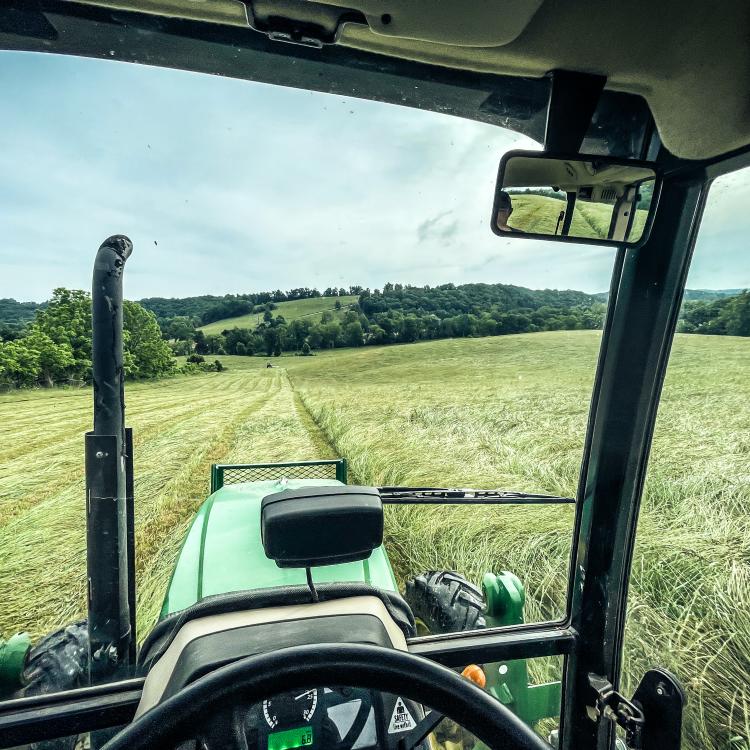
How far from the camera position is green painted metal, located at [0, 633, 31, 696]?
4.33 ft

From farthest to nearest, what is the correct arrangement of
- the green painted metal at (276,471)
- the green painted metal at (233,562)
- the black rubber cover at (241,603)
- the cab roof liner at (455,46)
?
1. the green painted metal at (276,471)
2. the green painted metal at (233,562)
3. the black rubber cover at (241,603)
4. the cab roof liner at (455,46)

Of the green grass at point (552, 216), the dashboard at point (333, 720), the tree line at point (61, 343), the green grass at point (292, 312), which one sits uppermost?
the green grass at point (552, 216)

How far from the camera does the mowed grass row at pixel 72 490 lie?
1320 mm

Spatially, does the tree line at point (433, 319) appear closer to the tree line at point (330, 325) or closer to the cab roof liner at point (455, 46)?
the tree line at point (330, 325)

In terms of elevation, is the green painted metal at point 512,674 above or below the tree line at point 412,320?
below

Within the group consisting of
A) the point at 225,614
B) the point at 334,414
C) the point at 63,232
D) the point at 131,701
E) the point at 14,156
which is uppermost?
the point at 14,156

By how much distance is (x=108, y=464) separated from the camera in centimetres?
121

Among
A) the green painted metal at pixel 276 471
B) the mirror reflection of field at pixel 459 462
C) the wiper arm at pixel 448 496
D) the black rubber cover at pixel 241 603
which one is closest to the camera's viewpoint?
the black rubber cover at pixel 241 603

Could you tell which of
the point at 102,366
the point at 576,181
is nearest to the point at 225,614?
the point at 102,366

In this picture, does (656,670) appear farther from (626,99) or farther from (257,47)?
(257,47)

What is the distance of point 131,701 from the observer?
128 cm

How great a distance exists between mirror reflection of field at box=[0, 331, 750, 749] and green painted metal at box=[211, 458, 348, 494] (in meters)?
0.05

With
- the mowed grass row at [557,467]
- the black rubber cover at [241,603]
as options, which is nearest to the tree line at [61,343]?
the mowed grass row at [557,467]

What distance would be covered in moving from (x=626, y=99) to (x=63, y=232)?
1418 mm
